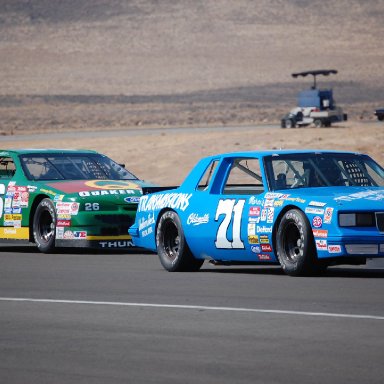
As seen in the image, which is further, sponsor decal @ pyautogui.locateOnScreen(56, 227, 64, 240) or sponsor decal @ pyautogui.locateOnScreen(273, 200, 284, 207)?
sponsor decal @ pyautogui.locateOnScreen(56, 227, 64, 240)

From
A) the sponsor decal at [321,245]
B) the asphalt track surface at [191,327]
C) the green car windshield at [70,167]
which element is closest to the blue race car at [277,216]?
the sponsor decal at [321,245]

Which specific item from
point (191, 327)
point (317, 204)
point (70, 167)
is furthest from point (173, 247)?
point (191, 327)

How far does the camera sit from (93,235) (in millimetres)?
17641

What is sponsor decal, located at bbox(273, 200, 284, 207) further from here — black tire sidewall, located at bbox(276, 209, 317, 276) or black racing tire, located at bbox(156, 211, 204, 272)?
black racing tire, located at bbox(156, 211, 204, 272)

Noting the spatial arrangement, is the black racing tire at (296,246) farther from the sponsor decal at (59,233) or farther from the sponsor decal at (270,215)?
the sponsor decal at (59,233)

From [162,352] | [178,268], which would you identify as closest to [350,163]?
[178,268]

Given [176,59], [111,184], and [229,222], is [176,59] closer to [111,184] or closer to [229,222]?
[111,184]

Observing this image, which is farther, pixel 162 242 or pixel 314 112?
pixel 314 112

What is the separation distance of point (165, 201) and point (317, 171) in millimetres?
1842

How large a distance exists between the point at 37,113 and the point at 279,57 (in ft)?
134

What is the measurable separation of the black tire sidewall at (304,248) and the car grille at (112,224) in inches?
188

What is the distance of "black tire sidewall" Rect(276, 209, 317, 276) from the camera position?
1279cm

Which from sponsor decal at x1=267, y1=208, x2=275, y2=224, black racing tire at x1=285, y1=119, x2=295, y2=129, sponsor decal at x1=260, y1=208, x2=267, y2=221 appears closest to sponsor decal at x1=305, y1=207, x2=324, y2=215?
sponsor decal at x1=267, y1=208, x2=275, y2=224

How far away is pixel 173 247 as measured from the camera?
48.4 feet
